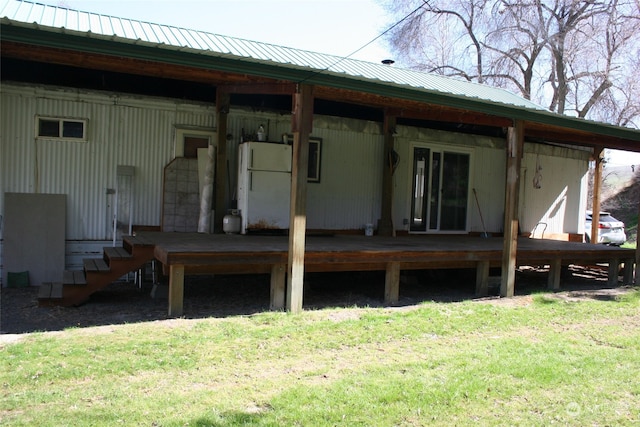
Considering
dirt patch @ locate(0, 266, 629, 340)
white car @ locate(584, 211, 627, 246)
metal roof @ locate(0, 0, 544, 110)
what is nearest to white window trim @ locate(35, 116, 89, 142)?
metal roof @ locate(0, 0, 544, 110)

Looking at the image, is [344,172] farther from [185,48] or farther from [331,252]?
[185,48]

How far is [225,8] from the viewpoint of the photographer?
321 inches

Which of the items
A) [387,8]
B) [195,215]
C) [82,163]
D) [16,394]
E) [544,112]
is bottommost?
[16,394]

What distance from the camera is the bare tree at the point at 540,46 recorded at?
18.8 metres

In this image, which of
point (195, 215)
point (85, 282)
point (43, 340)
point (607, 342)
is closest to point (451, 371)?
point (607, 342)

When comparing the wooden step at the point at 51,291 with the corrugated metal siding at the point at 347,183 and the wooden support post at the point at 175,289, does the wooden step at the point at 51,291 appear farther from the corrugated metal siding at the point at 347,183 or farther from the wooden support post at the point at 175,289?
the corrugated metal siding at the point at 347,183

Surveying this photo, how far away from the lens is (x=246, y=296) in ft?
22.1

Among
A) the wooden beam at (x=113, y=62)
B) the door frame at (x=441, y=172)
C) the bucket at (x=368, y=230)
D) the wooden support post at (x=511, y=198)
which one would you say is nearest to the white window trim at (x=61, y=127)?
the wooden beam at (x=113, y=62)

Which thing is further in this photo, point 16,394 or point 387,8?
point 387,8

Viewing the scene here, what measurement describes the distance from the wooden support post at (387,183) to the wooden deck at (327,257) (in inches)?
62.0

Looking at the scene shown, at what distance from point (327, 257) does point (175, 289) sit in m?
1.83

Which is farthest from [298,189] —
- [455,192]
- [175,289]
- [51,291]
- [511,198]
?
[455,192]

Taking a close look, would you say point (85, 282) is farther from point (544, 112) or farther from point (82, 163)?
point (544, 112)

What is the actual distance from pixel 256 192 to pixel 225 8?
3.00 m
